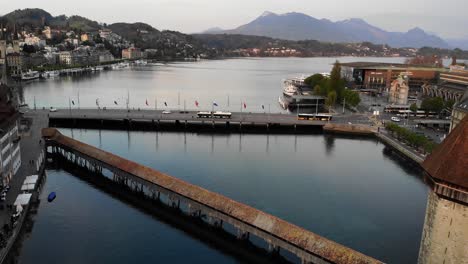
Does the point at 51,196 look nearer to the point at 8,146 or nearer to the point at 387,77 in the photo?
the point at 8,146

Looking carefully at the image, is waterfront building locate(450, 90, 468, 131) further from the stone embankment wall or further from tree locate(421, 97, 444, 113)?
tree locate(421, 97, 444, 113)

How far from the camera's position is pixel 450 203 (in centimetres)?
1541

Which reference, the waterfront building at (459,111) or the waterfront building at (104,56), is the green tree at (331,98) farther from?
the waterfront building at (104,56)

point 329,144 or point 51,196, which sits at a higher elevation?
point 51,196

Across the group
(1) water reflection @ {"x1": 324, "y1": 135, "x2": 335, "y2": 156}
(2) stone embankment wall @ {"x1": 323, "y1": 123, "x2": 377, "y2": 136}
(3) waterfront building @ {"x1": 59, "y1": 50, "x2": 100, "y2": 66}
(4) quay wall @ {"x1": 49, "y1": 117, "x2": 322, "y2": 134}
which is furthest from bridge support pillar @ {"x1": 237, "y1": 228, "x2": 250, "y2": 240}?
(3) waterfront building @ {"x1": 59, "y1": 50, "x2": 100, "y2": 66}

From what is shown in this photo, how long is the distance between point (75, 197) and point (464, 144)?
24885 mm

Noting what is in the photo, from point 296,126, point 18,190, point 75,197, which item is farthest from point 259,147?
point 18,190

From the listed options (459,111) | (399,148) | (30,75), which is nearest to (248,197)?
(399,148)

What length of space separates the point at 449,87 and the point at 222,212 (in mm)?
66656

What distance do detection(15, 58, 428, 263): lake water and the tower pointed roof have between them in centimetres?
929

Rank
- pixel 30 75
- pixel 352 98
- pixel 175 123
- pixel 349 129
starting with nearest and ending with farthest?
pixel 349 129, pixel 175 123, pixel 352 98, pixel 30 75

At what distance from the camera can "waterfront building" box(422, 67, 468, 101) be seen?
72.7m

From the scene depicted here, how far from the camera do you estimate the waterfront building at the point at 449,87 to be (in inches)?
2862

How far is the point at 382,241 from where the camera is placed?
82.1 feet
